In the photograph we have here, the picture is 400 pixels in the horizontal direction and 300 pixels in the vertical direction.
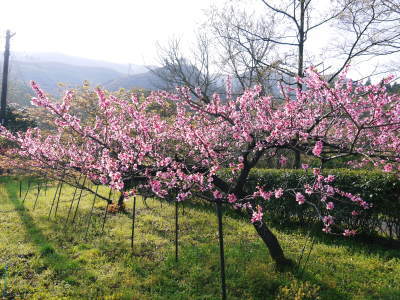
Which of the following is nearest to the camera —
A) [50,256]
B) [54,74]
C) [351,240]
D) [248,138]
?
[248,138]

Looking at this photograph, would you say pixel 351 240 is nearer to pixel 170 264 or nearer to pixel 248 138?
pixel 248 138

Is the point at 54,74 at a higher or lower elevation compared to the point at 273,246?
higher

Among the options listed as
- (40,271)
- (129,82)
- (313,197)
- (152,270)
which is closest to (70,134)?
(40,271)

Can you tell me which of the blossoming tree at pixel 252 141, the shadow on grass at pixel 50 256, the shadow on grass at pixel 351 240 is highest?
the blossoming tree at pixel 252 141

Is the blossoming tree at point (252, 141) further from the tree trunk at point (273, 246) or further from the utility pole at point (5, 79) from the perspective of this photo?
the utility pole at point (5, 79)

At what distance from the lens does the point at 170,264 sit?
5379 millimetres

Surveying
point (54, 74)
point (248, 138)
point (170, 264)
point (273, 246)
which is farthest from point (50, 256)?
point (54, 74)

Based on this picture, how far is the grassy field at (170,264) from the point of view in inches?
177

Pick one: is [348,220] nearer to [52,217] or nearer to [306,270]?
[306,270]

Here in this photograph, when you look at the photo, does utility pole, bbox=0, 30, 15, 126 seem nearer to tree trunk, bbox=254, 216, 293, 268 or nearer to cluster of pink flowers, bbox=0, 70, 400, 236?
cluster of pink flowers, bbox=0, 70, 400, 236

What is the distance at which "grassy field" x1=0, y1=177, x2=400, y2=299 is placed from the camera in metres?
4.48

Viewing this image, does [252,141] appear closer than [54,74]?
Yes

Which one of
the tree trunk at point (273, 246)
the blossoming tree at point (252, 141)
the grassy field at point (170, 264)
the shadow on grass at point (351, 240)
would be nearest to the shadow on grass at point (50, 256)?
the grassy field at point (170, 264)

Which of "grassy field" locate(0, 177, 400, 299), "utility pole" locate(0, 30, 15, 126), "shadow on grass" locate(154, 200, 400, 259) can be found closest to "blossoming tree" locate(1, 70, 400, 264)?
"grassy field" locate(0, 177, 400, 299)
